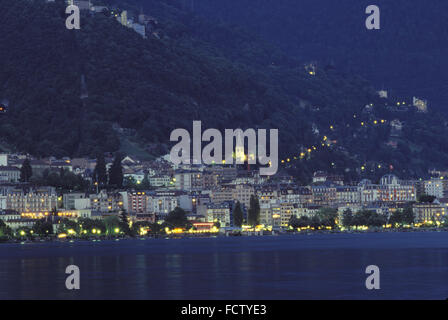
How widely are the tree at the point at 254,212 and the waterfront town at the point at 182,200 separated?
0.13 metres

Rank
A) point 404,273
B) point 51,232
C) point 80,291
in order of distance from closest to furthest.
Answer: point 80,291
point 404,273
point 51,232

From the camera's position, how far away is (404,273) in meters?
70.4

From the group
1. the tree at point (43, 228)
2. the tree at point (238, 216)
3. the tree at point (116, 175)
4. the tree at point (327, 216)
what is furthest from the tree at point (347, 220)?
the tree at point (43, 228)

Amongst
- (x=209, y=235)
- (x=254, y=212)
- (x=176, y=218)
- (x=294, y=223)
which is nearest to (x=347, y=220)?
(x=294, y=223)

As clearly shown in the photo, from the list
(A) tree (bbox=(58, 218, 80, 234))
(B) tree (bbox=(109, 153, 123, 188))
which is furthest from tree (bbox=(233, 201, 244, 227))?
(A) tree (bbox=(58, 218, 80, 234))

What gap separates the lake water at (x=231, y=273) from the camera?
5994 centimetres

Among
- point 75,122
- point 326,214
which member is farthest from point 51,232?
point 75,122

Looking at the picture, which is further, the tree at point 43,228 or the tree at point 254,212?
the tree at point 254,212

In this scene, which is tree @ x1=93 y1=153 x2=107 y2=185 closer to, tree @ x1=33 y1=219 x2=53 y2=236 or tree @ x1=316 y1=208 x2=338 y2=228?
tree @ x1=33 y1=219 x2=53 y2=236

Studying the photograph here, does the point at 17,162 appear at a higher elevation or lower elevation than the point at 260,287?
higher

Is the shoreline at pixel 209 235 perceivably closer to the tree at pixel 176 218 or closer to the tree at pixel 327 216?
the tree at pixel 327 216

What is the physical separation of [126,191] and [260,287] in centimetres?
10101

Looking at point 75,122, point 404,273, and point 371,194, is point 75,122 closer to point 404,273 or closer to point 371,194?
point 371,194

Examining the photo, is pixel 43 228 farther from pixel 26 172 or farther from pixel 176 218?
pixel 26 172
